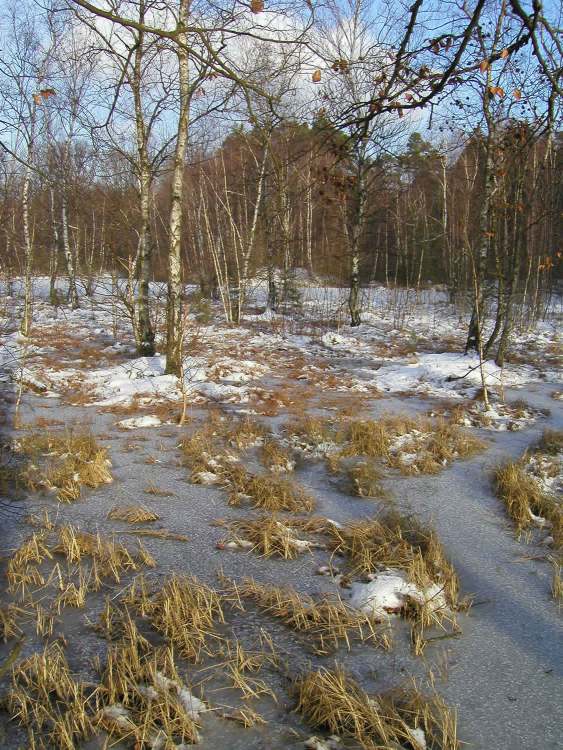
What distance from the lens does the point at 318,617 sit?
10.4 ft

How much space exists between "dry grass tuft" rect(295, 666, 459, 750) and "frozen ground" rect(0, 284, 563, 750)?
111mm

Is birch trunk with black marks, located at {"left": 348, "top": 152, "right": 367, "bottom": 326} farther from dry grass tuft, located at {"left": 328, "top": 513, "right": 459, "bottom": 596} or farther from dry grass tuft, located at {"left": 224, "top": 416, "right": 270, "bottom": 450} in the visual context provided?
dry grass tuft, located at {"left": 328, "top": 513, "right": 459, "bottom": 596}

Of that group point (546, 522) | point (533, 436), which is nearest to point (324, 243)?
point (533, 436)

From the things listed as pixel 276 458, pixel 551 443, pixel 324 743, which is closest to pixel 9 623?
pixel 324 743

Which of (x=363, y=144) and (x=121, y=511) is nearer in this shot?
(x=121, y=511)

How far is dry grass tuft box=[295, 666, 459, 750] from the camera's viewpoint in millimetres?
2283

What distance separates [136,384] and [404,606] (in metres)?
6.54

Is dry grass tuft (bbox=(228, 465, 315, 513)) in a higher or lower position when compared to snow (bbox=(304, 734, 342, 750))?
higher

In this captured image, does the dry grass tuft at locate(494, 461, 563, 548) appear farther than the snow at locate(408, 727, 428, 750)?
Yes

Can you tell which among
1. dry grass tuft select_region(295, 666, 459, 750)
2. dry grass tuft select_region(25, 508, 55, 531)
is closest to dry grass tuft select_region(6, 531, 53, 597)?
dry grass tuft select_region(25, 508, 55, 531)

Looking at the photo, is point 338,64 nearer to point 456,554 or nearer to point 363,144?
point 456,554

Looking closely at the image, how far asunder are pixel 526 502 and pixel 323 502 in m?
1.81

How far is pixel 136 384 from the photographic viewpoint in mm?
8797

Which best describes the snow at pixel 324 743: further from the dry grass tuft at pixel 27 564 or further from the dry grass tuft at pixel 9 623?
the dry grass tuft at pixel 27 564
